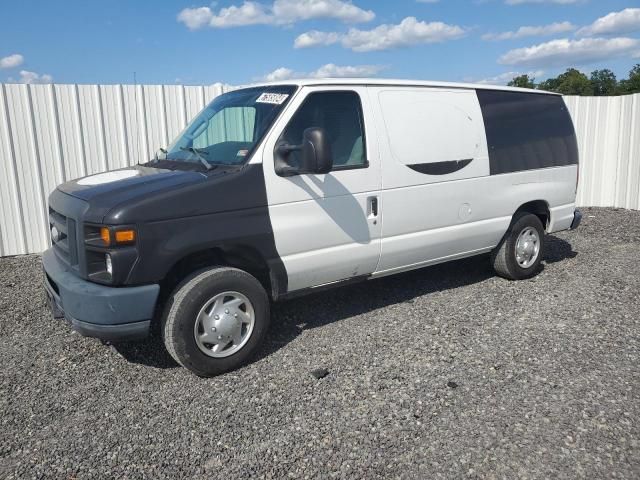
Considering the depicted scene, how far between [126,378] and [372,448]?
2.03m

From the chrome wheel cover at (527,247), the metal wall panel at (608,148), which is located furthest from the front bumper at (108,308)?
the metal wall panel at (608,148)

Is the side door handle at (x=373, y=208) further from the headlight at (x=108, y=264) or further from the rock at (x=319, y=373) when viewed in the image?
the headlight at (x=108, y=264)

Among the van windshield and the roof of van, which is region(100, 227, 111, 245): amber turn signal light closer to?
the van windshield

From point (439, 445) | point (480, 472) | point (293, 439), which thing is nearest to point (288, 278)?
point (293, 439)

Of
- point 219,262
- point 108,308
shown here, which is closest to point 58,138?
point 219,262

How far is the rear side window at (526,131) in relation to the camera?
571 centimetres

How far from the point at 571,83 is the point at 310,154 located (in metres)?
67.3

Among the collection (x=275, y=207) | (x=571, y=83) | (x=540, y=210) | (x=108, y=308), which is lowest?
(x=108, y=308)

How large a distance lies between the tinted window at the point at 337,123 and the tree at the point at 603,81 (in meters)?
66.3

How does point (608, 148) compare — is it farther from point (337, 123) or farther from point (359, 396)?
point (359, 396)

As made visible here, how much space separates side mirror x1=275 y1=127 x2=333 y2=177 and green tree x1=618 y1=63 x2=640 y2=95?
6051 cm

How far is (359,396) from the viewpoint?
3750mm

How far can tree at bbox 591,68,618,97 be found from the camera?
61.9 metres

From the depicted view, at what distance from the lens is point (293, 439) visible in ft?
10.7
